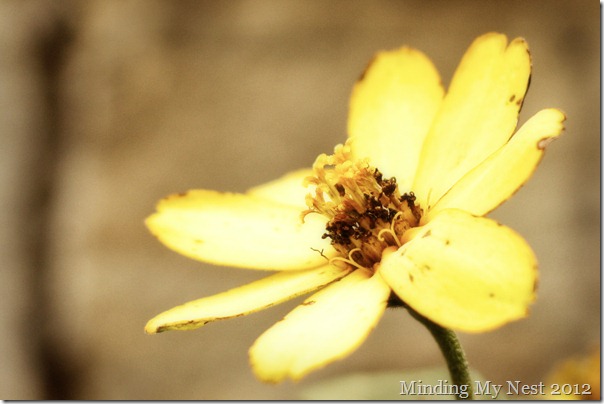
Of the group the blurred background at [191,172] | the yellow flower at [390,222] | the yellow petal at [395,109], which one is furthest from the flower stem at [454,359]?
the blurred background at [191,172]

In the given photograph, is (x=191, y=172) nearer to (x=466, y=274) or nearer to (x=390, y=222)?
(x=390, y=222)

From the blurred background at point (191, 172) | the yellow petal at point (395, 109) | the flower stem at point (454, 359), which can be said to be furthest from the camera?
the blurred background at point (191, 172)

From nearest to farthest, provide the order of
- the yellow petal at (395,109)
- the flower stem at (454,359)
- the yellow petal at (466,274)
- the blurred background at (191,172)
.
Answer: the yellow petal at (466,274)
the flower stem at (454,359)
the yellow petal at (395,109)
the blurred background at (191,172)

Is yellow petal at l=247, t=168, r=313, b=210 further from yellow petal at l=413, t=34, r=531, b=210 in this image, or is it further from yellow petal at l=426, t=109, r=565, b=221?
yellow petal at l=426, t=109, r=565, b=221

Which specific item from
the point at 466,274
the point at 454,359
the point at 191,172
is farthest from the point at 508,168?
the point at 191,172

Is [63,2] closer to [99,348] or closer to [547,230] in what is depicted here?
[99,348]

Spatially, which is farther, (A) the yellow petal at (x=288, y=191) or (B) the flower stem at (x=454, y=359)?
(A) the yellow petal at (x=288, y=191)

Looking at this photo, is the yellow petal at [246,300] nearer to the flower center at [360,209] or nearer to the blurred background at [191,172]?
the flower center at [360,209]

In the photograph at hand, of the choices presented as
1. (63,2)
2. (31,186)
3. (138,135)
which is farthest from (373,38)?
(31,186)
